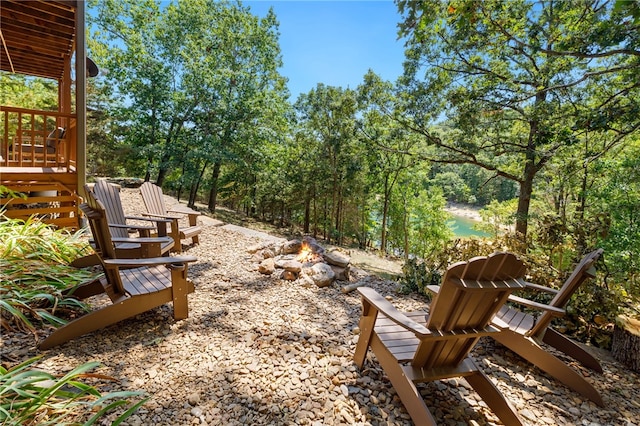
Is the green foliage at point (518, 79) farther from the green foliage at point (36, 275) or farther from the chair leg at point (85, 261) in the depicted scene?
the green foliage at point (36, 275)

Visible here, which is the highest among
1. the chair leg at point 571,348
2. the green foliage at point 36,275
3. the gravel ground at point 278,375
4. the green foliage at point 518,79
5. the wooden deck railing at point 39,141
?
the green foliage at point 518,79

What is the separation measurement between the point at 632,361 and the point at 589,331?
1.29 feet

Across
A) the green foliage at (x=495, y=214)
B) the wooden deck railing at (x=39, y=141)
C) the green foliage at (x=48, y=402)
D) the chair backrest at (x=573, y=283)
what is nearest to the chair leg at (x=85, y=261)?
the green foliage at (x=48, y=402)

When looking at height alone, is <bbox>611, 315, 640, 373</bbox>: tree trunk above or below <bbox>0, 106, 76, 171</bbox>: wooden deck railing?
below

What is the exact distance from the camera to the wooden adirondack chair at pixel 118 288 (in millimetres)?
1969

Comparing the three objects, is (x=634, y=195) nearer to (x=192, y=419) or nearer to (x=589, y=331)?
(x=589, y=331)

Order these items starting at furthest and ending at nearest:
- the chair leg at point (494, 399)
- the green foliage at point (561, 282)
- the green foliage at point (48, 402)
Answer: the green foliage at point (561, 282) → the chair leg at point (494, 399) → the green foliage at point (48, 402)

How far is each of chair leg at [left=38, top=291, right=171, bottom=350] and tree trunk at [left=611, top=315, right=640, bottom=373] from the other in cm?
381

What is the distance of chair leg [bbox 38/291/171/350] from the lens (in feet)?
6.14

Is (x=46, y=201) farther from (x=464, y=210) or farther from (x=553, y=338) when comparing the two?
(x=464, y=210)

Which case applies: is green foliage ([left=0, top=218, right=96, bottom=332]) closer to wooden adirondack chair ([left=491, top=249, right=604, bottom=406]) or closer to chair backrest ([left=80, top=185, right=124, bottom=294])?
chair backrest ([left=80, top=185, right=124, bottom=294])

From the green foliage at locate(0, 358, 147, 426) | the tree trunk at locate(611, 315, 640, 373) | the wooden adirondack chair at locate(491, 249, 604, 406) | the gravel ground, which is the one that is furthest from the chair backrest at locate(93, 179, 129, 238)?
the tree trunk at locate(611, 315, 640, 373)

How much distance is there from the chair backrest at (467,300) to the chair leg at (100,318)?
1909 millimetres

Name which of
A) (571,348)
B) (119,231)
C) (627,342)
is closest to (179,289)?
(119,231)
